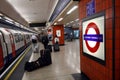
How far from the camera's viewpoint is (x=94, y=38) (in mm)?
3492

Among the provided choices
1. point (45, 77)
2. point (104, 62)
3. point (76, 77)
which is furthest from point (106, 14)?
point (45, 77)

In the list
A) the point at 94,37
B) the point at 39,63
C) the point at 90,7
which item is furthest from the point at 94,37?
the point at 39,63

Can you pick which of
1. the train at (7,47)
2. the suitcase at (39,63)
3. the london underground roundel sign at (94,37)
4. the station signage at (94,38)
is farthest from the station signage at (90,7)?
the train at (7,47)

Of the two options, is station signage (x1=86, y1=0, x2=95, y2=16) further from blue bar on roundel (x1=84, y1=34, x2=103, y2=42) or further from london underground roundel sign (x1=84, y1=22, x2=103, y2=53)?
blue bar on roundel (x1=84, y1=34, x2=103, y2=42)

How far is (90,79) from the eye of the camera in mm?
3920

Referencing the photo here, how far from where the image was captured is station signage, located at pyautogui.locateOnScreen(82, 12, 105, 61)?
3.09 m

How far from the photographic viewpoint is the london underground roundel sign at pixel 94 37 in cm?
310

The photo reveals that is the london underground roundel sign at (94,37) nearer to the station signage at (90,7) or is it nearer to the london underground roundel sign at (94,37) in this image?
the london underground roundel sign at (94,37)

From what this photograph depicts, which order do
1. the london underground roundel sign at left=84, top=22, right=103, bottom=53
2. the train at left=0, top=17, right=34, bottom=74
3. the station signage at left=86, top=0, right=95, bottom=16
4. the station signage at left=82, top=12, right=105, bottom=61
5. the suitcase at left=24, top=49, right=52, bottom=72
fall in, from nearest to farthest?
the station signage at left=82, top=12, right=105, bottom=61 < the london underground roundel sign at left=84, top=22, right=103, bottom=53 < the station signage at left=86, top=0, right=95, bottom=16 < the suitcase at left=24, top=49, right=52, bottom=72 < the train at left=0, top=17, right=34, bottom=74

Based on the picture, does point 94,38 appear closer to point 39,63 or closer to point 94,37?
point 94,37

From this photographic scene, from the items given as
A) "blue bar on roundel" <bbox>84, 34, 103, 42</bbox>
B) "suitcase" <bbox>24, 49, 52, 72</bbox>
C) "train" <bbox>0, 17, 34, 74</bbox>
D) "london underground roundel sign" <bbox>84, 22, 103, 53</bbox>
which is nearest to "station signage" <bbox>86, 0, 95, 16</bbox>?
"london underground roundel sign" <bbox>84, 22, 103, 53</bbox>

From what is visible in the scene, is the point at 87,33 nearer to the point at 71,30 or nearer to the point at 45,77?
the point at 45,77

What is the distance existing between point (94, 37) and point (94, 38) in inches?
1.0

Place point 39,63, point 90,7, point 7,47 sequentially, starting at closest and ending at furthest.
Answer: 1. point 90,7
2. point 39,63
3. point 7,47
